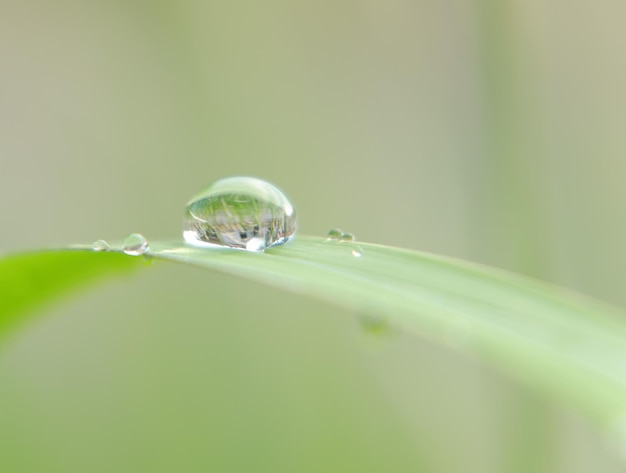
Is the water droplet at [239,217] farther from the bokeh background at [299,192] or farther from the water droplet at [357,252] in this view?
the bokeh background at [299,192]

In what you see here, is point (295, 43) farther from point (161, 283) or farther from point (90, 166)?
point (161, 283)

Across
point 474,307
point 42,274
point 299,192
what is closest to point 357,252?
point 474,307

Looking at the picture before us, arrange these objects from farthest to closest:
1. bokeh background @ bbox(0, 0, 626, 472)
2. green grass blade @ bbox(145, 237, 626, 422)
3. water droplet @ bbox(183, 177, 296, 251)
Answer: bokeh background @ bbox(0, 0, 626, 472) < water droplet @ bbox(183, 177, 296, 251) < green grass blade @ bbox(145, 237, 626, 422)

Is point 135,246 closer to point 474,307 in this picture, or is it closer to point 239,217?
point 239,217

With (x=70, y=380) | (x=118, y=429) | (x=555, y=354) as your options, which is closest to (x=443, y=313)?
(x=555, y=354)

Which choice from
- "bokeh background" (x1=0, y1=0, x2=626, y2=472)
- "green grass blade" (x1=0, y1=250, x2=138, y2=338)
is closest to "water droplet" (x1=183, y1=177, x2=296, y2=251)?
"green grass blade" (x1=0, y1=250, x2=138, y2=338)

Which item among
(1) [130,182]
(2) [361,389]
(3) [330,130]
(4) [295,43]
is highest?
(4) [295,43]

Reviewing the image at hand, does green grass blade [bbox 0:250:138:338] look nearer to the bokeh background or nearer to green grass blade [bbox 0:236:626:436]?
green grass blade [bbox 0:236:626:436]
